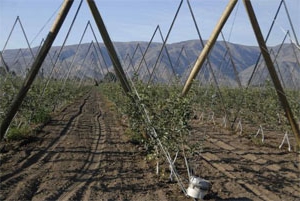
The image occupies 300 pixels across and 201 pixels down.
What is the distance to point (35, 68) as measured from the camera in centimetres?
923

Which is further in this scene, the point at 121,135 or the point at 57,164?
the point at 121,135

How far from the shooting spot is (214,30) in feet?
36.6

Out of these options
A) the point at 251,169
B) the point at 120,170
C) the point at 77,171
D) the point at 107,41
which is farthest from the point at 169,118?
the point at 107,41

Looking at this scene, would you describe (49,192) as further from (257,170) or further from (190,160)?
(257,170)

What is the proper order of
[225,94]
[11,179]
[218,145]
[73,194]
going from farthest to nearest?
[225,94] < [218,145] < [11,179] < [73,194]

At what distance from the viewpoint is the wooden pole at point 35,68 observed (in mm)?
9164

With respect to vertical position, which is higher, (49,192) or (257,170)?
(257,170)

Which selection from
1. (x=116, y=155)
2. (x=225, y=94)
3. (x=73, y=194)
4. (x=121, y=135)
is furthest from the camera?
(x=225, y=94)

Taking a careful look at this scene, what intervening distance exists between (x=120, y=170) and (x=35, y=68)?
320cm

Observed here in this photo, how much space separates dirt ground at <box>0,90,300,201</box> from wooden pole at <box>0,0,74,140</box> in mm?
1093

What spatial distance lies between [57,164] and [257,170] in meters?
5.16

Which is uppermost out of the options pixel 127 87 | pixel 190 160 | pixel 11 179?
pixel 127 87

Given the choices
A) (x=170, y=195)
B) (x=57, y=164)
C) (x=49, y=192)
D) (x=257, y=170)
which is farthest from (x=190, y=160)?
(x=49, y=192)

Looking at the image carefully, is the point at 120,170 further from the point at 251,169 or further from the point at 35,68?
the point at 251,169
